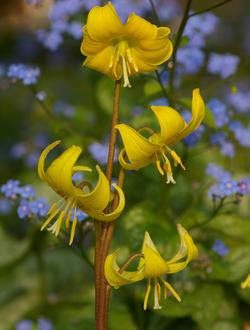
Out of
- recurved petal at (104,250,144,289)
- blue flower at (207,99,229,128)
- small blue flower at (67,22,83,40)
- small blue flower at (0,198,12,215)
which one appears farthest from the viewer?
small blue flower at (0,198,12,215)

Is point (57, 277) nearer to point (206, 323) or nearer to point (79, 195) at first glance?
point (206, 323)

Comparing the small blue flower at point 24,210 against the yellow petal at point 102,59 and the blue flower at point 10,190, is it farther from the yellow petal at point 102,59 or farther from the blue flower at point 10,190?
the yellow petal at point 102,59

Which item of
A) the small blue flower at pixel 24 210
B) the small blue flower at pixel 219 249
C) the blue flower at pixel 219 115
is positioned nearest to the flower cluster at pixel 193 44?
the blue flower at pixel 219 115

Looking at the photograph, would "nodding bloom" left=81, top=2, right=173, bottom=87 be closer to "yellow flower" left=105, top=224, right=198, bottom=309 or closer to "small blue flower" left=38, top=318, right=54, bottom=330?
"yellow flower" left=105, top=224, right=198, bottom=309

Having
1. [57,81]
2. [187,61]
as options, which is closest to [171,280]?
[187,61]

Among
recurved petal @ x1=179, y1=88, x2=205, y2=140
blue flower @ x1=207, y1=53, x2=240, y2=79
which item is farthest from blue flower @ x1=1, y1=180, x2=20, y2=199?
blue flower @ x1=207, y1=53, x2=240, y2=79
